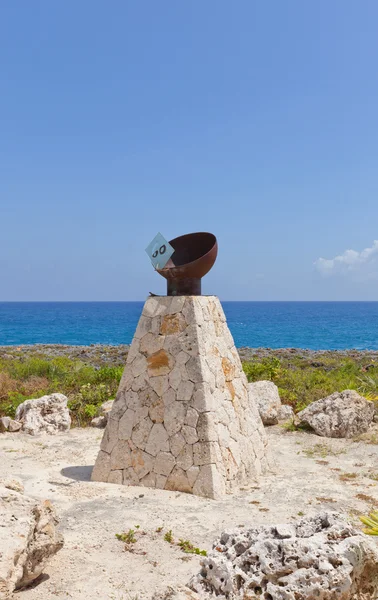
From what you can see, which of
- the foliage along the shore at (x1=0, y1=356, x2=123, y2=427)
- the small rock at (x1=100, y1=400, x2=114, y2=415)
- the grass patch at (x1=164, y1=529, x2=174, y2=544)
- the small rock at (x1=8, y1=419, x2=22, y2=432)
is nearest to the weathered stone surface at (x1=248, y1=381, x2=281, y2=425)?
the small rock at (x1=100, y1=400, x2=114, y2=415)

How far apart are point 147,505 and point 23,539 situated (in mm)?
2696

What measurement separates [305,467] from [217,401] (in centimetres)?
223

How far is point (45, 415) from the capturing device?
10617 mm

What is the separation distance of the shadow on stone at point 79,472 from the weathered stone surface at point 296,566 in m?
3.84

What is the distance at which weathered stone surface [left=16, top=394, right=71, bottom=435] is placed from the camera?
10.3 m

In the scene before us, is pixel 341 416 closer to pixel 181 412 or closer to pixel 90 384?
pixel 181 412

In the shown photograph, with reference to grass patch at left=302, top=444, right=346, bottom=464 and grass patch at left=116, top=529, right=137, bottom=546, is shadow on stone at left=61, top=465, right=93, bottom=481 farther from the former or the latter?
grass patch at left=302, top=444, right=346, bottom=464

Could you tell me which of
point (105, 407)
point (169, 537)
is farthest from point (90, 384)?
point (169, 537)

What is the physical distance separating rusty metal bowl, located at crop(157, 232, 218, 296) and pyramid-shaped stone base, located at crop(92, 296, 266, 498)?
0.66 ft

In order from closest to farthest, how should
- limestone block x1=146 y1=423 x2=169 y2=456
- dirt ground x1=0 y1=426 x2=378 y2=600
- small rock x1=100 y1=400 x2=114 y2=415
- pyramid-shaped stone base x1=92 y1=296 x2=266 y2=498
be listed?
dirt ground x1=0 y1=426 x2=378 y2=600 → pyramid-shaped stone base x1=92 y1=296 x2=266 y2=498 → limestone block x1=146 y1=423 x2=169 y2=456 → small rock x1=100 y1=400 x2=114 y2=415

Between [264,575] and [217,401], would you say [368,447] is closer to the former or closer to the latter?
[217,401]

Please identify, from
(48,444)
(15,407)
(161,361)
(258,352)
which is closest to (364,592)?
(161,361)

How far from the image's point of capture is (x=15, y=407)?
1156cm

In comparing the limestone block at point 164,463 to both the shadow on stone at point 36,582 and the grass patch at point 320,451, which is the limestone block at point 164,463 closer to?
the shadow on stone at point 36,582
